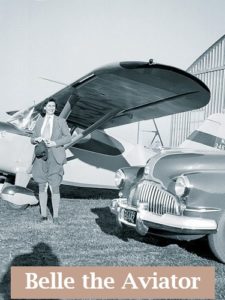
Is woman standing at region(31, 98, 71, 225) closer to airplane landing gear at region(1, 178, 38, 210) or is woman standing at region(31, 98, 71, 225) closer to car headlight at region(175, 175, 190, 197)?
airplane landing gear at region(1, 178, 38, 210)

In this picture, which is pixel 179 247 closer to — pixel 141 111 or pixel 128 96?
pixel 128 96

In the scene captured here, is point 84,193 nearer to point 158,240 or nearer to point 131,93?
point 131,93

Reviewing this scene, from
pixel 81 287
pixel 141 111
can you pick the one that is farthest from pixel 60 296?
pixel 141 111


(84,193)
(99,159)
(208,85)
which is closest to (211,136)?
(99,159)

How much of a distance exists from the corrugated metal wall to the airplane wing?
8.19m

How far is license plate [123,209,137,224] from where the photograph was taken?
4014 mm

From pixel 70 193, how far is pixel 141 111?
334 centimetres

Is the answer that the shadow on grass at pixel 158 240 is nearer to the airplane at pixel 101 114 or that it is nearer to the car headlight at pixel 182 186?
the car headlight at pixel 182 186

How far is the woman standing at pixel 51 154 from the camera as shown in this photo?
18.2ft

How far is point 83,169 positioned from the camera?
26.5ft

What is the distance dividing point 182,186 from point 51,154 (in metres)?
2.42

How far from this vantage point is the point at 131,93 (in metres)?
6.11

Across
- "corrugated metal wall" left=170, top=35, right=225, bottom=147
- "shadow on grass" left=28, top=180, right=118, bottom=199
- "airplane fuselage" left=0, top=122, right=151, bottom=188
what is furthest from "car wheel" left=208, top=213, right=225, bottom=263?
"corrugated metal wall" left=170, top=35, right=225, bottom=147

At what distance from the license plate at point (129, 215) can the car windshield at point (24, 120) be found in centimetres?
381
